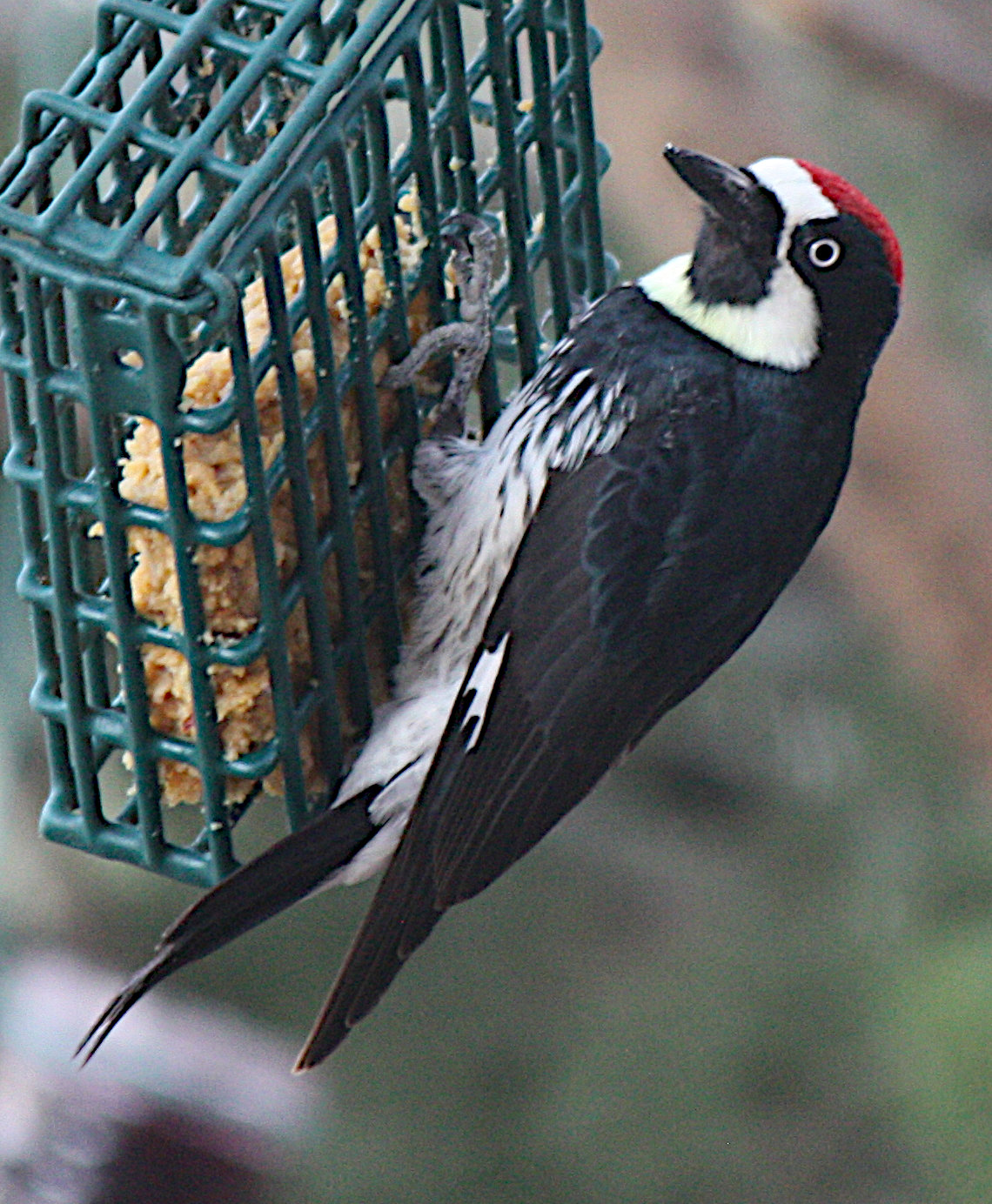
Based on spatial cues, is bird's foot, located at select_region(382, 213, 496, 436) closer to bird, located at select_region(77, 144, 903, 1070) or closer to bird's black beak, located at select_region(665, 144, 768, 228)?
bird, located at select_region(77, 144, 903, 1070)

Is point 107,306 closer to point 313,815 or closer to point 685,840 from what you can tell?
point 313,815

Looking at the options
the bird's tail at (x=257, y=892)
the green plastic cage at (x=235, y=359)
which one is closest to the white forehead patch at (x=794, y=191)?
the green plastic cage at (x=235, y=359)

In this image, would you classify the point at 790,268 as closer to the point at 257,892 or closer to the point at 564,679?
the point at 564,679

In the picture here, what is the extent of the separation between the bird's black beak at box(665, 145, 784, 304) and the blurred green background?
37.5 inches

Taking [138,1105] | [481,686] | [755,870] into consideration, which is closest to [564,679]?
[481,686]

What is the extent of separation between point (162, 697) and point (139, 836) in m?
0.16

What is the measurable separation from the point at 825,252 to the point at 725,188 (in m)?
0.14

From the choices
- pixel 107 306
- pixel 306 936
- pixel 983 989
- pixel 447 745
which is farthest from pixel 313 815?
pixel 306 936

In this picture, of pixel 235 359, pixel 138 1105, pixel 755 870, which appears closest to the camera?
pixel 235 359

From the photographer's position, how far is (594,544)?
81.1 inches

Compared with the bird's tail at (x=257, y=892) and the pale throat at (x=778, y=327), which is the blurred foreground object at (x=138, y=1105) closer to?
the bird's tail at (x=257, y=892)

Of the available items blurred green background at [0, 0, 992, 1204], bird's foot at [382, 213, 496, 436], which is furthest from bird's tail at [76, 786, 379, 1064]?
blurred green background at [0, 0, 992, 1204]

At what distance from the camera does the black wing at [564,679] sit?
205 centimetres

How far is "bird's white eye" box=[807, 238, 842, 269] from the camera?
2.15 m
